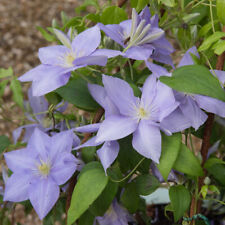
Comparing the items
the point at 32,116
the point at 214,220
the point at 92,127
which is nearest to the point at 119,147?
the point at 92,127

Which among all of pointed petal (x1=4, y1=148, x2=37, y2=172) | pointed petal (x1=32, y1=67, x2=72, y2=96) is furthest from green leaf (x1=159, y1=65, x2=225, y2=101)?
pointed petal (x1=4, y1=148, x2=37, y2=172)

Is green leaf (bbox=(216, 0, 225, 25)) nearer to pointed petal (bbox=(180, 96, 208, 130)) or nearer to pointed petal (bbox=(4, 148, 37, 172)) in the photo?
pointed petal (bbox=(180, 96, 208, 130))

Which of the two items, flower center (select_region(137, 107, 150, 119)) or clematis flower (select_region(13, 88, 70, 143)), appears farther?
Result: clematis flower (select_region(13, 88, 70, 143))

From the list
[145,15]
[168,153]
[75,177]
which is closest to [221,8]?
[145,15]

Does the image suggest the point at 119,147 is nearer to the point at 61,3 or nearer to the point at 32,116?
the point at 32,116

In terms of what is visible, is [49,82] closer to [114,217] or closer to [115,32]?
[115,32]

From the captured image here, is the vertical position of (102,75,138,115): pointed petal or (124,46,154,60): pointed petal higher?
(124,46,154,60): pointed petal

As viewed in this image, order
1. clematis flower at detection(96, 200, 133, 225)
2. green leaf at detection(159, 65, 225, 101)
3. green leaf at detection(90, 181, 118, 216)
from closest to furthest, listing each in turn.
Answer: green leaf at detection(159, 65, 225, 101), green leaf at detection(90, 181, 118, 216), clematis flower at detection(96, 200, 133, 225)

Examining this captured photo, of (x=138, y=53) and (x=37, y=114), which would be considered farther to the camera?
(x=37, y=114)
